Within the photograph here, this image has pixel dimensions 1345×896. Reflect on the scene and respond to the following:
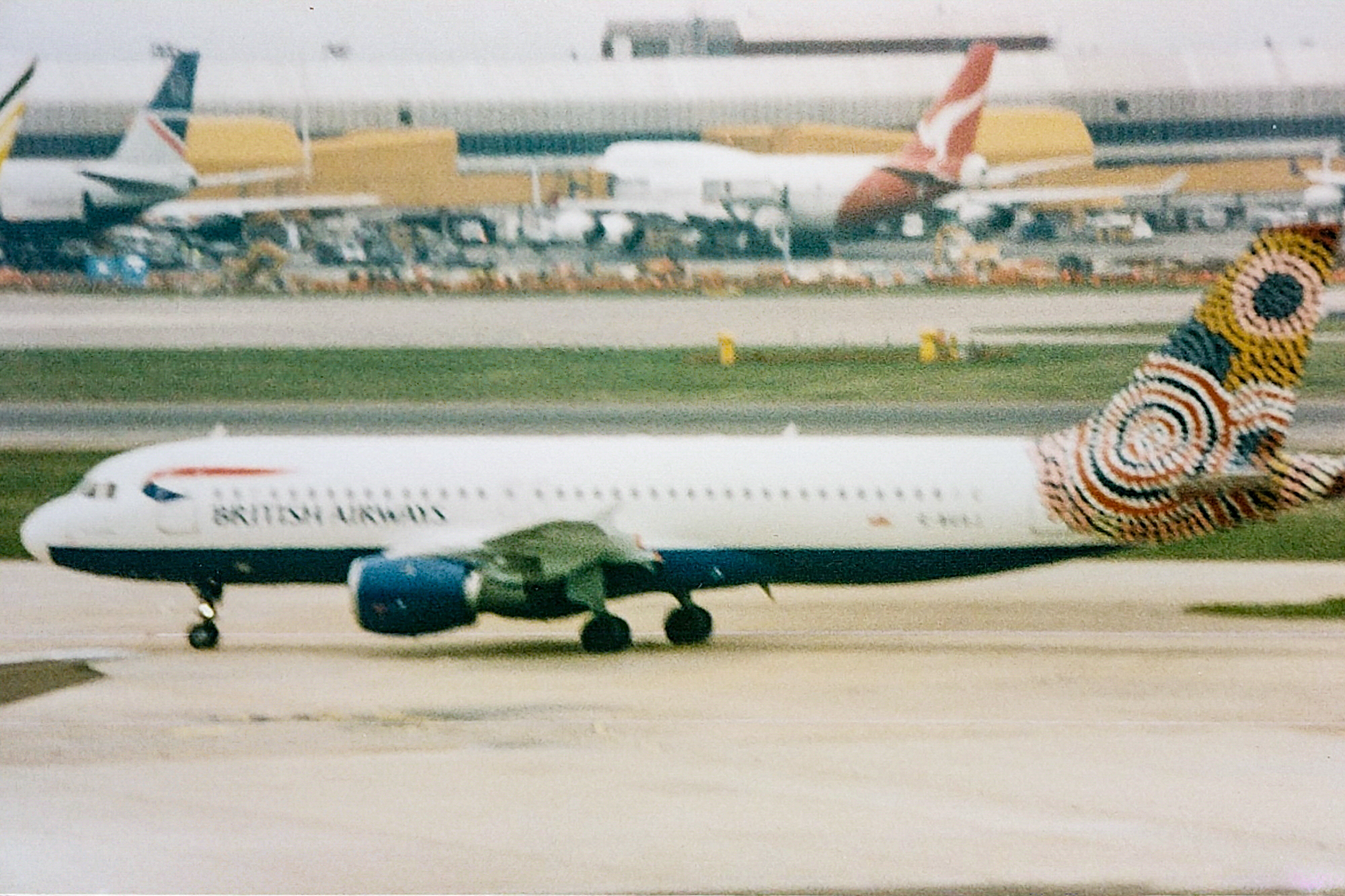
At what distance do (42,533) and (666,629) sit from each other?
959 centimetres

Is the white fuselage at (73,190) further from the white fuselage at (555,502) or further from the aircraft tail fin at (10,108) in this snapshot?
the aircraft tail fin at (10,108)

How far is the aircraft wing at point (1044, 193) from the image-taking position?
204 ft

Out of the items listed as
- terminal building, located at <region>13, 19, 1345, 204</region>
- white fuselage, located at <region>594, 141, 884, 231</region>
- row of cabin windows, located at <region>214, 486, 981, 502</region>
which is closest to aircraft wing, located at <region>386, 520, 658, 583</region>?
row of cabin windows, located at <region>214, 486, 981, 502</region>

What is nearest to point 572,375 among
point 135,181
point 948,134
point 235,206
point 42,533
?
point 948,134

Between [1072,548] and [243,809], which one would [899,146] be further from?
[243,809]

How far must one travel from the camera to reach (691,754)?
77.8 ft

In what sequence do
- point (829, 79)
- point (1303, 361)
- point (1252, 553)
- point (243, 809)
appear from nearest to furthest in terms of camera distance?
1. point (243, 809)
2. point (1303, 361)
3. point (1252, 553)
4. point (829, 79)

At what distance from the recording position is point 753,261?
202 feet

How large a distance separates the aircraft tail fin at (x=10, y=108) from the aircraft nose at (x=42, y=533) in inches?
239

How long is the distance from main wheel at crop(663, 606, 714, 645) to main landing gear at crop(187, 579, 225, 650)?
6.79 metres

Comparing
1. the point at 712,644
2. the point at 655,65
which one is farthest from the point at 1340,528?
the point at 655,65

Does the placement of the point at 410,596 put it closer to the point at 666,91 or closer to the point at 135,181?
the point at 666,91

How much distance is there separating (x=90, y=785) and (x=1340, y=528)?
28316 millimetres

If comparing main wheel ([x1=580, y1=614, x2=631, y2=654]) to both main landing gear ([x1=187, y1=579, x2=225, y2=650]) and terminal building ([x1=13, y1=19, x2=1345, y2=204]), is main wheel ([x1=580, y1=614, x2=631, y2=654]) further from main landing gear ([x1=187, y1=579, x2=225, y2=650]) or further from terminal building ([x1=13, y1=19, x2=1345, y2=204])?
terminal building ([x1=13, y1=19, x2=1345, y2=204])
